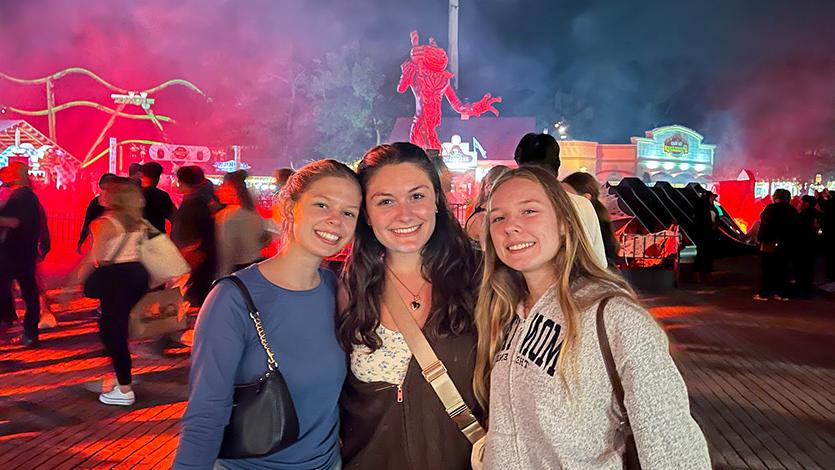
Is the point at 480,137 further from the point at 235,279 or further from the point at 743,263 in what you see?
the point at 235,279

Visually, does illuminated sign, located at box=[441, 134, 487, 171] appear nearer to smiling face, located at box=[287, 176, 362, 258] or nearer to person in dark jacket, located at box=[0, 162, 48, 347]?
person in dark jacket, located at box=[0, 162, 48, 347]

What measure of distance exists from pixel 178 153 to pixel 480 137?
Result: 636 inches

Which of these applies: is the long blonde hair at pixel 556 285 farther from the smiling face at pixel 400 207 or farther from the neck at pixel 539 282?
the smiling face at pixel 400 207

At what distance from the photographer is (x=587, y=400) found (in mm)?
1476

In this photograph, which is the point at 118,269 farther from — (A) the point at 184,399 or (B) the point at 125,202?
(A) the point at 184,399

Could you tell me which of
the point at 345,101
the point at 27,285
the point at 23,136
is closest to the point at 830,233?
the point at 27,285

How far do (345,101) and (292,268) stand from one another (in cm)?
5086

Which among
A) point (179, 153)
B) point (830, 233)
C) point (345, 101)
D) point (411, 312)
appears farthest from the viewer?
point (345, 101)

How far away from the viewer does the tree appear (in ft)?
163

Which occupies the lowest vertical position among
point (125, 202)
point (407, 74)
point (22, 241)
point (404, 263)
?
point (22, 241)

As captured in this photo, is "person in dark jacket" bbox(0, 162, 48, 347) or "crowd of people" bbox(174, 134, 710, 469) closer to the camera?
"crowd of people" bbox(174, 134, 710, 469)

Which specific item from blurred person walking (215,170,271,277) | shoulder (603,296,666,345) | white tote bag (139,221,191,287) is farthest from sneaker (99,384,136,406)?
shoulder (603,296,666,345)

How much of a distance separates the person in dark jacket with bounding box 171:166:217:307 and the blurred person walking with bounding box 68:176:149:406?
4.74ft

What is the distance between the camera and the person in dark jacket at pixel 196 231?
6.80 metres
